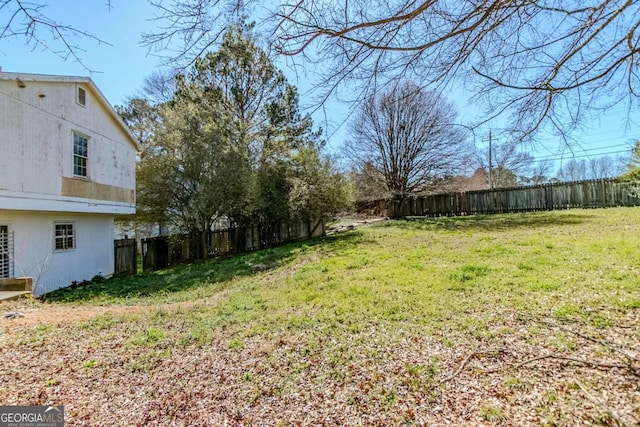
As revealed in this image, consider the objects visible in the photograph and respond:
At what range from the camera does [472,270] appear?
5.55 metres

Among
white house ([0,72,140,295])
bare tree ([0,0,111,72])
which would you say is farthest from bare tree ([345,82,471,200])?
bare tree ([0,0,111,72])

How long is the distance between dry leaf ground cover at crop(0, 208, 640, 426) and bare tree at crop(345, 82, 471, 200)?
37.4 ft

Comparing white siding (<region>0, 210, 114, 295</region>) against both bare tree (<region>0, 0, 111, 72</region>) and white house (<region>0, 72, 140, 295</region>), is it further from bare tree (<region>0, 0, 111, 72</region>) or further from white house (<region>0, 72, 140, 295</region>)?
bare tree (<region>0, 0, 111, 72</region>)

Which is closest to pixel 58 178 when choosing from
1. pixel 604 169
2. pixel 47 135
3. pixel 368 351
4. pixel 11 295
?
pixel 47 135

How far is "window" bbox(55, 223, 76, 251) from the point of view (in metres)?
8.85

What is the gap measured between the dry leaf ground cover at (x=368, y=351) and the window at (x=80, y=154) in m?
4.42

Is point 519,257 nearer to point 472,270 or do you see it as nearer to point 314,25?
point 472,270

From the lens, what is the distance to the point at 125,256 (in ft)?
38.2

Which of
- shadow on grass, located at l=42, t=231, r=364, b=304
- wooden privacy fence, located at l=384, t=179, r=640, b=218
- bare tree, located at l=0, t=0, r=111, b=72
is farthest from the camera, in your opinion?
wooden privacy fence, located at l=384, t=179, r=640, b=218

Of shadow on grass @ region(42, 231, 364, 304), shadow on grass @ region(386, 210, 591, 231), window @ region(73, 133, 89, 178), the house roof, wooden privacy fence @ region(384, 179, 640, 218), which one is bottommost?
shadow on grass @ region(42, 231, 364, 304)

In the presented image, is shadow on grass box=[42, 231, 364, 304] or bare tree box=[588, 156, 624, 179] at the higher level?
bare tree box=[588, 156, 624, 179]

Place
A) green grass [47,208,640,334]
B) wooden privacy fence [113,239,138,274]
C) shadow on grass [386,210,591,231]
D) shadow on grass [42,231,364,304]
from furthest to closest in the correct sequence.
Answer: wooden privacy fence [113,239,138,274], shadow on grass [386,210,591,231], shadow on grass [42,231,364,304], green grass [47,208,640,334]

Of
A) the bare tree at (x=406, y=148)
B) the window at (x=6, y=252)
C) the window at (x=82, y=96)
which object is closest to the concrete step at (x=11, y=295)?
the window at (x=6, y=252)
